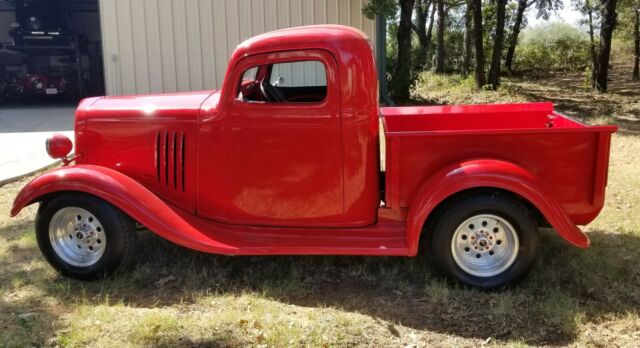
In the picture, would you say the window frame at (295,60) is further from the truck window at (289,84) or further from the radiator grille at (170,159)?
the radiator grille at (170,159)

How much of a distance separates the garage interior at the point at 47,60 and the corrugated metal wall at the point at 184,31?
419 centimetres

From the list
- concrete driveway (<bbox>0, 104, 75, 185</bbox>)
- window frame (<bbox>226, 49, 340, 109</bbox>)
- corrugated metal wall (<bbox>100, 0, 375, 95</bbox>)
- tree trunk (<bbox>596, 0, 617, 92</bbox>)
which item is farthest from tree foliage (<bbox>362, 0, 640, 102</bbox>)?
window frame (<bbox>226, 49, 340, 109</bbox>)

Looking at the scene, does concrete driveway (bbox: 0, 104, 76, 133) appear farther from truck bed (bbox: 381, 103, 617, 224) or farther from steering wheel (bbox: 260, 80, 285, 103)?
truck bed (bbox: 381, 103, 617, 224)

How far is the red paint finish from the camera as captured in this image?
3846 mm

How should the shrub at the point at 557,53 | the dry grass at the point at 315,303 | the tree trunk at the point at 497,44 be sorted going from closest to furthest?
the dry grass at the point at 315,303 → the tree trunk at the point at 497,44 → the shrub at the point at 557,53

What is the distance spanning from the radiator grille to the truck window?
2.00 ft

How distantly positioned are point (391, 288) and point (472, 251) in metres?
0.62

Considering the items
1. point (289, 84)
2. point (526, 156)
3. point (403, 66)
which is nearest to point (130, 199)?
point (289, 84)

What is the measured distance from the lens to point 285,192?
4.12 metres

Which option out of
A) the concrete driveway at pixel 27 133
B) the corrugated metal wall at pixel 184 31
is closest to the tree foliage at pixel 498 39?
the corrugated metal wall at pixel 184 31

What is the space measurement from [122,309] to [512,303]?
2.52m

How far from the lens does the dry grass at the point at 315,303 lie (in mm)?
3395

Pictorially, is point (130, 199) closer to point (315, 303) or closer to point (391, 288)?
point (315, 303)

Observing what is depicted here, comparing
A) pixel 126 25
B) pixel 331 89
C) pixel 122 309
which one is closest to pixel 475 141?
pixel 331 89
